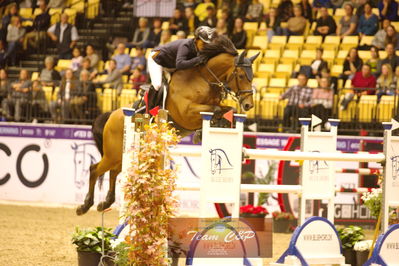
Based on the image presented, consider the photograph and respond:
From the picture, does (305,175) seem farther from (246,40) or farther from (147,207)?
(246,40)

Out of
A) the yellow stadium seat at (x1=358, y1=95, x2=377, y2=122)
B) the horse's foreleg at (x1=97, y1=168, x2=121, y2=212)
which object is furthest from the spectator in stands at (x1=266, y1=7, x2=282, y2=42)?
the horse's foreleg at (x1=97, y1=168, x2=121, y2=212)

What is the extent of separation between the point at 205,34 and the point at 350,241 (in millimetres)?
2519

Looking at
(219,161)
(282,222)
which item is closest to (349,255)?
(219,161)

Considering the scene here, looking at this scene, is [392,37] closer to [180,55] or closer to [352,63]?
[352,63]

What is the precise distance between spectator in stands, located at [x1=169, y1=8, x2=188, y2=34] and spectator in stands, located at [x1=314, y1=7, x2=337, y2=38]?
2.81m

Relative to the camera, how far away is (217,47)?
8094mm

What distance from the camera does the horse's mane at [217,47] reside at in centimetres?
804

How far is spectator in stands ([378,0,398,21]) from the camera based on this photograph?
46.9ft

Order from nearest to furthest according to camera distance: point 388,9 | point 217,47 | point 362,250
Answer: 1. point 362,250
2. point 217,47
3. point 388,9

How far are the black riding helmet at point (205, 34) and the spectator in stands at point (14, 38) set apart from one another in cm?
1006

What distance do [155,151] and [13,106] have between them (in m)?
9.12

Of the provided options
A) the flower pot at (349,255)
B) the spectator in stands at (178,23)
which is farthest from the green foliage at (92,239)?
the spectator in stands at (178,23)

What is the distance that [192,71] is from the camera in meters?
8.30

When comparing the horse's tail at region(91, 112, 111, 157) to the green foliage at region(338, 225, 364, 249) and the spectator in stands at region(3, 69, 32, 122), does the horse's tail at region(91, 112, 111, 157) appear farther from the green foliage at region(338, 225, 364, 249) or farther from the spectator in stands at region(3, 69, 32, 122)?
the spectator in stands at region(3, 69, 32, 122)
